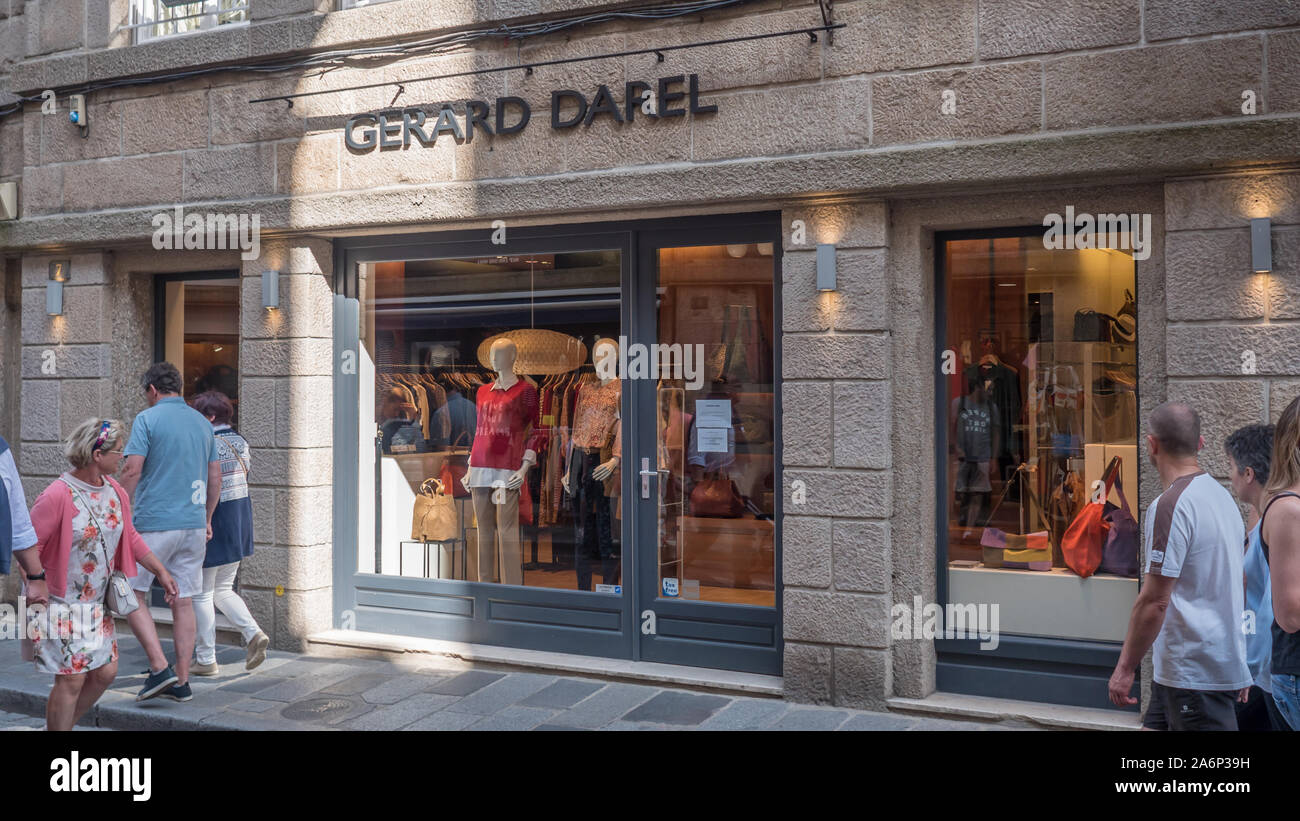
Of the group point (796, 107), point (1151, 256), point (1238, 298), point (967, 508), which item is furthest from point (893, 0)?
point (967, 508)

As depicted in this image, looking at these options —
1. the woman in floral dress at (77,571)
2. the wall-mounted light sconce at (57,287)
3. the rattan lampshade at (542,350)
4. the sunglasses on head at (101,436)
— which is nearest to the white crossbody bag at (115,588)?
the woman in floral dress at (77,571)

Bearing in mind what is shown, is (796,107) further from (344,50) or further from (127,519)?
Answer: (127,519)

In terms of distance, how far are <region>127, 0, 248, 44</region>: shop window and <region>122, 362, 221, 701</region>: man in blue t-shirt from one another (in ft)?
10.8

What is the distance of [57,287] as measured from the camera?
9.37 m

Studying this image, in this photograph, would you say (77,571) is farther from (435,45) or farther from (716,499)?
(435,45)

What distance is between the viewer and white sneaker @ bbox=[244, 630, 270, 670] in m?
7.66

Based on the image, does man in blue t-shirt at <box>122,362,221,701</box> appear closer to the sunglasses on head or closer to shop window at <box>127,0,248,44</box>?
the sunglasses on head

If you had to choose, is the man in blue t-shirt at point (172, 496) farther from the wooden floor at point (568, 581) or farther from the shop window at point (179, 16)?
the shop window at point (179, 16)

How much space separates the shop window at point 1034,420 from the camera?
21.5ft

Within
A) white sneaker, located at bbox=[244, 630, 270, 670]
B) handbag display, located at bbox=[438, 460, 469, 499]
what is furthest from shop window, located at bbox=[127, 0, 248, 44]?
white sneaker, located at bbox=[244, 630, 270, 670]

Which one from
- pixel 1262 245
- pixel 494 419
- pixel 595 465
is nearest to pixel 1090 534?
pixel 1262 245

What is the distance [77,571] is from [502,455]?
3373 mm

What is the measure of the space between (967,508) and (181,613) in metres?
4.82

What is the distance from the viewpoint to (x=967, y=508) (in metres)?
6.98
